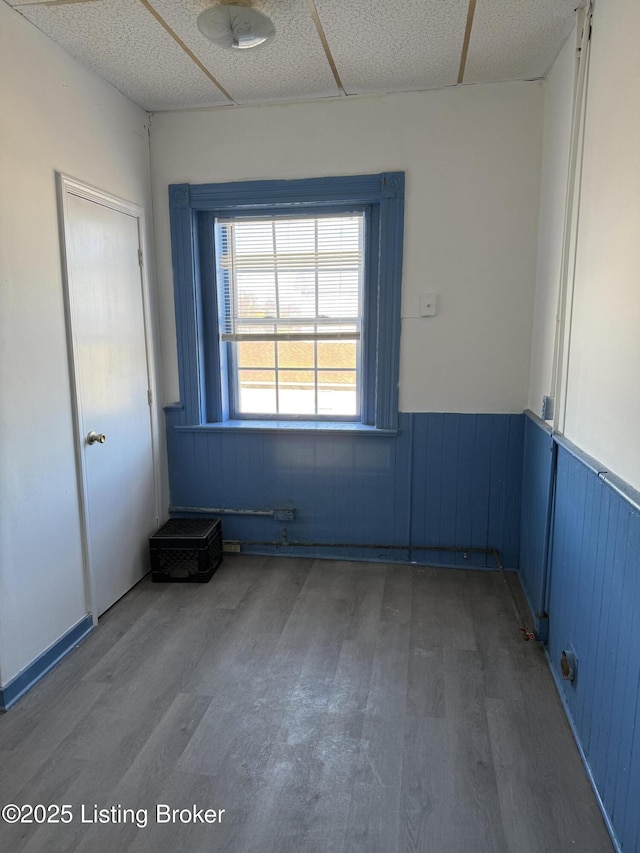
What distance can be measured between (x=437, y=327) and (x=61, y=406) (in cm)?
201

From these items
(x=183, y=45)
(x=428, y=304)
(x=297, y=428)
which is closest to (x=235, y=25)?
(x=183, y=45)

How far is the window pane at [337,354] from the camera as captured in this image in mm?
3324

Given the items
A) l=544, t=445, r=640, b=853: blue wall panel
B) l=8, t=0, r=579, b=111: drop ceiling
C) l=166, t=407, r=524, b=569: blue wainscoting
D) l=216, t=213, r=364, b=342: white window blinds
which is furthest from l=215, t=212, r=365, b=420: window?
l=544, t=445, r=640, b=853: blue wall panel

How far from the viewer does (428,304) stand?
3.03 metres

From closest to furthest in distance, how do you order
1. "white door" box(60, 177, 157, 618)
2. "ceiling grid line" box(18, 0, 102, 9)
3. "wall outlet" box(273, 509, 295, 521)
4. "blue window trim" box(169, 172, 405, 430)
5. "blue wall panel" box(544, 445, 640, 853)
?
Answer: "blue wall panel" box(544, 445, 640, 853) → "ceiling grid line" box(18, 0, 102, 9) → "white door" box(60, 177, 157, 618) → "blue window trim" box(169, 172, 405, 430) → "wall outlet" box(273, 509, 295, 521)

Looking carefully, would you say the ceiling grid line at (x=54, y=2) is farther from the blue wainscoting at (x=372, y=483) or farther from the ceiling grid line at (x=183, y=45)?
the blue wainscoting at (x=372, y=483)

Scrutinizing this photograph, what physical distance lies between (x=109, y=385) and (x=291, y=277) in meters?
1.27

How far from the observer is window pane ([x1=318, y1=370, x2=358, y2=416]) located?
3.37m

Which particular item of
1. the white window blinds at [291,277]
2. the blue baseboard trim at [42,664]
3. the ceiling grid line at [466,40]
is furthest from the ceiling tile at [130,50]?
the blue baseboard trim at [42,664]

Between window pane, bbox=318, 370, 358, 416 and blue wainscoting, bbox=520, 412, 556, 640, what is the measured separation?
41.2 inches

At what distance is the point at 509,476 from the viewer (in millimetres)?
3096

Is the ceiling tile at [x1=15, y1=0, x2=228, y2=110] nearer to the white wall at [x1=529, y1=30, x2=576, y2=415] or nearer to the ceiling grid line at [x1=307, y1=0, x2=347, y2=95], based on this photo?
the ceiling grid line at [x1=307, y1=0, x2=347, y2=95]

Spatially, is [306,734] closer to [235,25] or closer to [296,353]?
[296,353]

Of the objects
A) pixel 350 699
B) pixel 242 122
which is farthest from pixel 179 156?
pixel 350 699
